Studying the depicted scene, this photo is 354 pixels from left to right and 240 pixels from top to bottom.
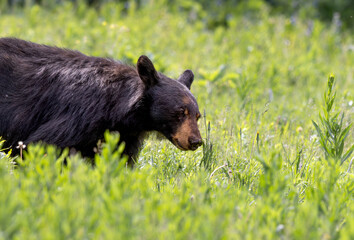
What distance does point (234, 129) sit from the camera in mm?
5938

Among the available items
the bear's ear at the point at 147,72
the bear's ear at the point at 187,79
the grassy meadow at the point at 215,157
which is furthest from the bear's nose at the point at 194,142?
the bear's ear at the point at 187,79

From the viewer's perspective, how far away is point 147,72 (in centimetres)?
434

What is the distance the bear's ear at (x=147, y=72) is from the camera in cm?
429

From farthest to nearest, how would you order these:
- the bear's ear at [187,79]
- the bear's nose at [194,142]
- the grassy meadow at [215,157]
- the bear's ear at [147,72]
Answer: the bear's ear at [187,79] → the bear's ear at [147,72] → the bear's nose at [194,142] → the grassy meadow at [215,157]

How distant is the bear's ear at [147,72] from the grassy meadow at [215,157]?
0.71m

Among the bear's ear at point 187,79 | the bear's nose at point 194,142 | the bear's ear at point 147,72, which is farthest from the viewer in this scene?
the bear's ear at point 187,79

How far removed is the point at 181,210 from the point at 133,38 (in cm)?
644

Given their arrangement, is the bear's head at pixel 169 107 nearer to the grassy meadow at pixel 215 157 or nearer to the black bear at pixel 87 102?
the black bear at pixel 87 102

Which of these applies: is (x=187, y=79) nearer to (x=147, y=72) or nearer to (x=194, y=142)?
(x=147, y=72)

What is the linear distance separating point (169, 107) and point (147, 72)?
0.34 metres

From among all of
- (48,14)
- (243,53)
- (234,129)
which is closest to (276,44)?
(243,53)

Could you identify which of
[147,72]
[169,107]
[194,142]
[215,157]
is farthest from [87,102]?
[215,157]

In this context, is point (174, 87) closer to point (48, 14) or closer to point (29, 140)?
point (29, 140)

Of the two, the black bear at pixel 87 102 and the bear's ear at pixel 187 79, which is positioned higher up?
the bear's ear at pixel 187 79
